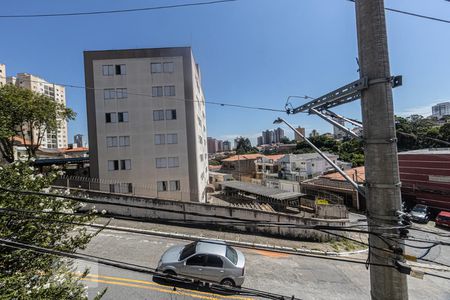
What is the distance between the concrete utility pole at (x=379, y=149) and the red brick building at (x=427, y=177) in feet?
93.0

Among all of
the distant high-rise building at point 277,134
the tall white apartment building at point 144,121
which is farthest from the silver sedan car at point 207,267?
the distant high-rise building at point 277,134

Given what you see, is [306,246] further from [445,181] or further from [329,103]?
[445,181]

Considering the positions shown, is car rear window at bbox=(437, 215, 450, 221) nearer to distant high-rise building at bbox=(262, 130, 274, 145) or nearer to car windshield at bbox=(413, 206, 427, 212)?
car windshield at bbox=(413, 206, 427, 212)

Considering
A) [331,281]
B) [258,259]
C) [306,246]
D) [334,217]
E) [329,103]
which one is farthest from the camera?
[334,217]

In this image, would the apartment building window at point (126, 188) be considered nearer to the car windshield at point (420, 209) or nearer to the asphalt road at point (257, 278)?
the asphalt road at point (257, 278)

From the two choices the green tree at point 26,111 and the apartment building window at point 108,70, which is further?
the apartment building window at point 108,70

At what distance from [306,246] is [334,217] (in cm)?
547

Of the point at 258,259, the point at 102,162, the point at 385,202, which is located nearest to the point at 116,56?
the point at 102,162

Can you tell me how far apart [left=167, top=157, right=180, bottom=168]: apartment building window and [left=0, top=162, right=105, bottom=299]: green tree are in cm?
1737

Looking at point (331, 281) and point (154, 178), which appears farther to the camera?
point (154, 178)

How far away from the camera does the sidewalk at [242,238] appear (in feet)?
48.2

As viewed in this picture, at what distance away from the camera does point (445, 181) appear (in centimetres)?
2389

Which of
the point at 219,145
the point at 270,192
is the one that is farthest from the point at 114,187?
the point at 219,145

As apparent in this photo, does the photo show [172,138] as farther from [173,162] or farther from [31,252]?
[31,252]
